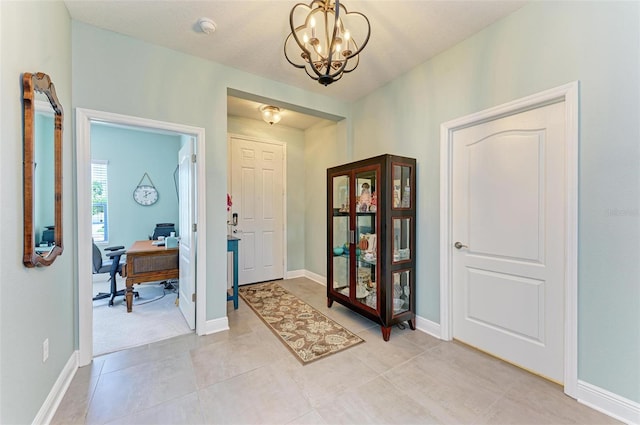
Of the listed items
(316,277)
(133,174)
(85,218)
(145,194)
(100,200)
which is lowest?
(316,277)

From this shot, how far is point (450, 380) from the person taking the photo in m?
1.86

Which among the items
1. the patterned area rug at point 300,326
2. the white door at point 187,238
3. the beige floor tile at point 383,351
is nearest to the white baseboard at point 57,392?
the white door at point 187,238

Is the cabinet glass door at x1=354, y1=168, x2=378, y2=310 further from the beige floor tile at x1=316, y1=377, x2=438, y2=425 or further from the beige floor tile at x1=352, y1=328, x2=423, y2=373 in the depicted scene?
the beige floor tile at x1=316, y1=377, x2=438, y2=425

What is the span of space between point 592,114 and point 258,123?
3.84 m

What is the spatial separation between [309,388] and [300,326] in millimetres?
927

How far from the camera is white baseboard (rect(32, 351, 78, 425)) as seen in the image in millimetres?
1441

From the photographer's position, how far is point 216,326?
8.51ft

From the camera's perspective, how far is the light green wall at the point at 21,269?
115 centimetres

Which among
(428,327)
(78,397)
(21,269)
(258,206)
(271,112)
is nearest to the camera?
(21,269)

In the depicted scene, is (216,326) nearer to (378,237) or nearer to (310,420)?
(310,420)

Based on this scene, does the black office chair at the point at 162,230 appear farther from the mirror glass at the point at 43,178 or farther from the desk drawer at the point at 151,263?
the mirror glass at the point at 43,178

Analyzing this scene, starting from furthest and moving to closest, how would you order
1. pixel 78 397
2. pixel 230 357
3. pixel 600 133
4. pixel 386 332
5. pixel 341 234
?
pixel 341 234 < pixel 386 332 < pixel 230 357 < pixel 78 397 < pixel 600 133

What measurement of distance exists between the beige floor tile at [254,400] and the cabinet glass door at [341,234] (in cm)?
130

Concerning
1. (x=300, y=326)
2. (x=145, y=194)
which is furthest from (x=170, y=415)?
(x=145, y=194)
